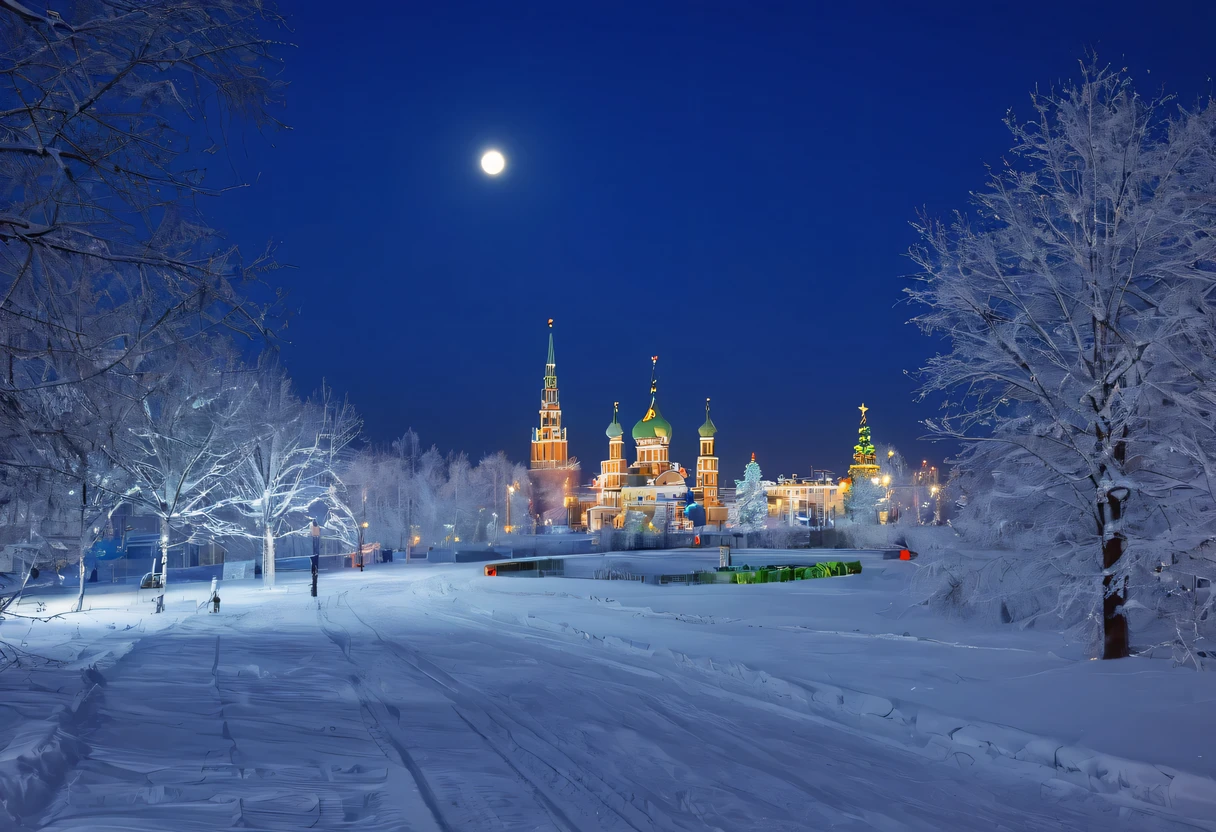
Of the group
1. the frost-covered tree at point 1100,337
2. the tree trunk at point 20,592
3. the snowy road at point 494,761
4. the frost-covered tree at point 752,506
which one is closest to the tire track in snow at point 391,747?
the snowy road at point 494,761

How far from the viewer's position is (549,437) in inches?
5714

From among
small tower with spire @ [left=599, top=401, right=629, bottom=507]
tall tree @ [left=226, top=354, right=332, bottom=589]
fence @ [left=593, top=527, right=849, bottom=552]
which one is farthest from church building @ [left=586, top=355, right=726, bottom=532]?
tall tree @ [left=226, top=354, right=332, bottom=589]

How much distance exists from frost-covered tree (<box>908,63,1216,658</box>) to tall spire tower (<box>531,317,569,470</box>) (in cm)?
12960

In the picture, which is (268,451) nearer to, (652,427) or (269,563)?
(269,563)

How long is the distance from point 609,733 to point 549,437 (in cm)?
13725

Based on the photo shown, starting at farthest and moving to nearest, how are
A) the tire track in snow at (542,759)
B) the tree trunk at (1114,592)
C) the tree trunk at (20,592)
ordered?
the tree trunk at (1114,592), the tree trunk at (20,592), the tire track in snow at (542,759)

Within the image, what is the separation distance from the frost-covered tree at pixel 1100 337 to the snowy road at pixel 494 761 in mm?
5176

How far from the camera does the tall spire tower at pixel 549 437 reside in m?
143

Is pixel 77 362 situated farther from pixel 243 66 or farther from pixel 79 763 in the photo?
pixel 79 763

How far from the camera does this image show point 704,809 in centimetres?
604

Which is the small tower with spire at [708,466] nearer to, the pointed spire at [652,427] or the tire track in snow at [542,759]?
the pointed spire at [652,427]

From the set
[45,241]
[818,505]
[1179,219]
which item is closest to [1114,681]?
[1179,219]

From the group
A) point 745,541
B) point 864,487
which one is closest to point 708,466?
point 864,487

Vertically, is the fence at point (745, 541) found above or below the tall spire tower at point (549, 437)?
below
